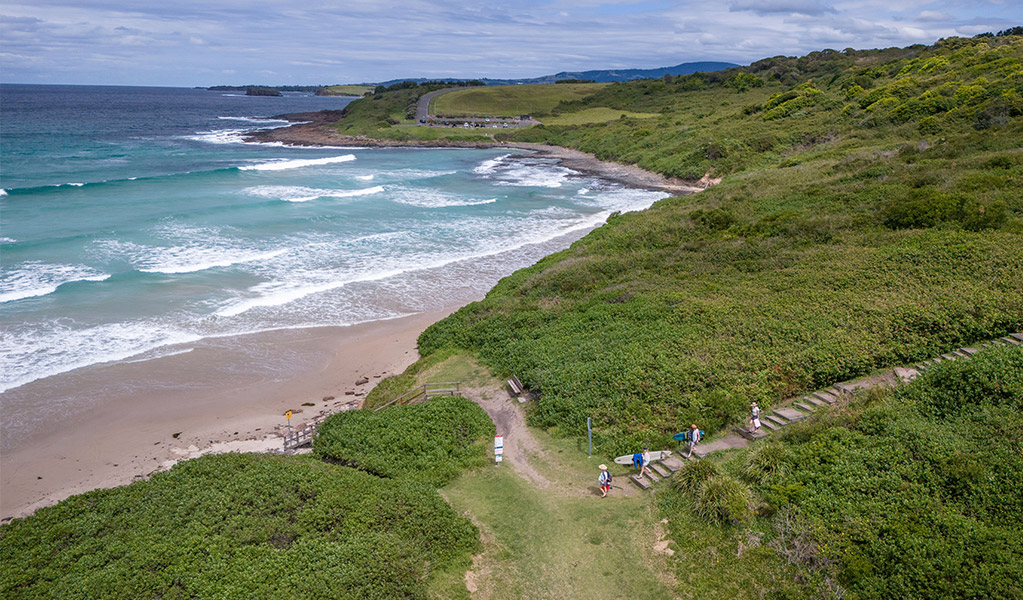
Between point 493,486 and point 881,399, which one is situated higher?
point 881,399

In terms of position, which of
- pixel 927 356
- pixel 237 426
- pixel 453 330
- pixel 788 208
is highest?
pixel 788 208

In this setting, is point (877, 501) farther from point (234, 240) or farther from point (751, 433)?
point (234, 240)

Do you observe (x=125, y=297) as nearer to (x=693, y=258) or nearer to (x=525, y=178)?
(x=693, y=258)

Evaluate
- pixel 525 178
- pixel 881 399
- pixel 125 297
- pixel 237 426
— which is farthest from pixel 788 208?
pixel 525 178

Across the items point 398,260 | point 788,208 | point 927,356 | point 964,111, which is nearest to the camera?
point 927,356

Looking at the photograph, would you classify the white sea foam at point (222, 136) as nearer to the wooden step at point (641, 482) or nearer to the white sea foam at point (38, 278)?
the white sea foam at point (38, 278)

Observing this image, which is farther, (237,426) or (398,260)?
(398,260)

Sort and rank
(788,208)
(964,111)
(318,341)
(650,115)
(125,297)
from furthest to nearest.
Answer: (650,115) < (964,111) < (788,208) < (125,297) < (318,341)
